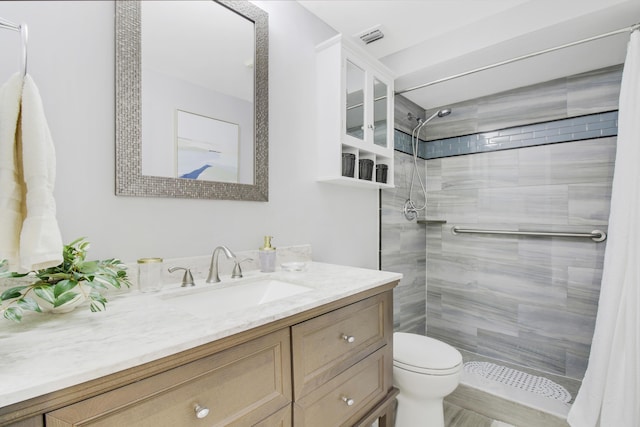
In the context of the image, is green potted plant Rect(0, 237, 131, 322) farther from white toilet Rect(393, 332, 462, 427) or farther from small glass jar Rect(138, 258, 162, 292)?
white toilet Rect(393, 332, 462, 427)

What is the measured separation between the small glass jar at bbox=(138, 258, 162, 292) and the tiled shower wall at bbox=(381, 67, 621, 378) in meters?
1.62

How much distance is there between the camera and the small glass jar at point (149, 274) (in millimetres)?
1059

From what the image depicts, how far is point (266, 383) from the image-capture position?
832 mm

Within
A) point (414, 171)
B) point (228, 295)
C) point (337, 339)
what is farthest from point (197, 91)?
point (414, 171)

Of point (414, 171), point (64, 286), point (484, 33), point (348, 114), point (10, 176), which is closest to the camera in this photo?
point (10, 176)

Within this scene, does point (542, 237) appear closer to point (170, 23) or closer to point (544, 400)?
point (544, 400)

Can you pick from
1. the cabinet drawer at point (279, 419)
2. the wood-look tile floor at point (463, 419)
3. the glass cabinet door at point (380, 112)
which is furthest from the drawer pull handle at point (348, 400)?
the glass cabinet door at point (380, 112)

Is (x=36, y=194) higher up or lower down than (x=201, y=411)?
higher up

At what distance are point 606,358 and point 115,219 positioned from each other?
92.4 inches

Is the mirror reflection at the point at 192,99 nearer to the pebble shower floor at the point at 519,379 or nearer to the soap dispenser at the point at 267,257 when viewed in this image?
the soap dispenser at the point at 267,257

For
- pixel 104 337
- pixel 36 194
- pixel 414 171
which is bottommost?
pixel 104 337

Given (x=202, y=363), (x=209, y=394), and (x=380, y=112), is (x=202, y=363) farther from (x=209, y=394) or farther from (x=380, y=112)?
(x=380, y=112)

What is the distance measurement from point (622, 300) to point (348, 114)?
1684mm

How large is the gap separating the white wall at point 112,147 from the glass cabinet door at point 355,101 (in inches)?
8.1
